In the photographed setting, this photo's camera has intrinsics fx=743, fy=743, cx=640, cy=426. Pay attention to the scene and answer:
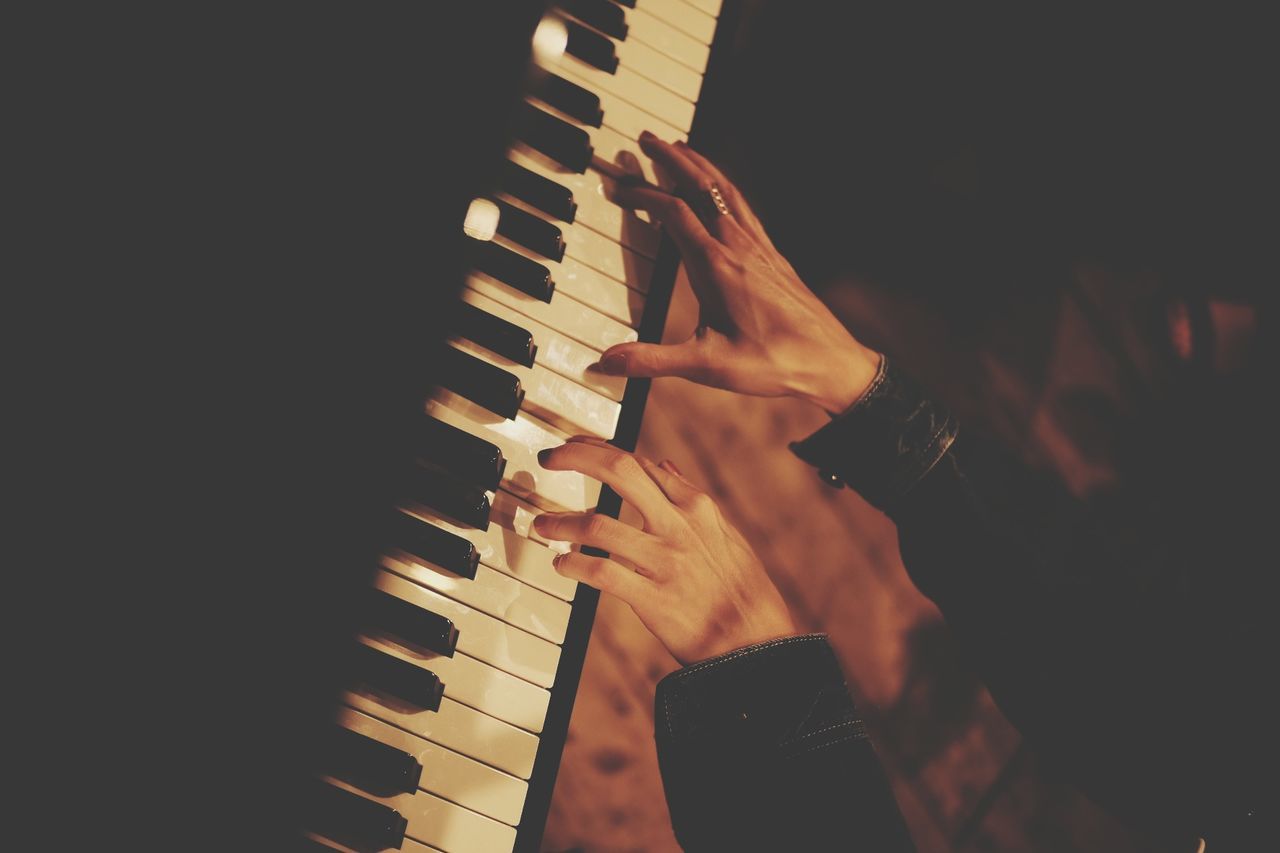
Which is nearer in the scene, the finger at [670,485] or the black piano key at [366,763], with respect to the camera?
the black piano key at [366,763]

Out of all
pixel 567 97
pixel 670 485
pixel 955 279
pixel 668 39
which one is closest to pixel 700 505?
pixel 670 485

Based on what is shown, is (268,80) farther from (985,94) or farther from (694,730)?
(985,94)

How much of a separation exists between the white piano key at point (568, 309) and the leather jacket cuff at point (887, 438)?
346mm

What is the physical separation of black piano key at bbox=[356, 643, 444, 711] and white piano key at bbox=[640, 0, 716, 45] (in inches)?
36.7

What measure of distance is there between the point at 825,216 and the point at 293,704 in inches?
64.0

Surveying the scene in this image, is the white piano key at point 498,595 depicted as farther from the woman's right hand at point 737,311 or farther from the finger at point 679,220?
the finger at point 679,220

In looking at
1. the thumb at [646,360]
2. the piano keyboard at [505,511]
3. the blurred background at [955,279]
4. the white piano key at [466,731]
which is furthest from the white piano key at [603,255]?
the blurred background at [955,279]

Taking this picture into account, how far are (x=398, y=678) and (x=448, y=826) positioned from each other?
0.57 feet

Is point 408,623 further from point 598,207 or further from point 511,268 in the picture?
point 598,207

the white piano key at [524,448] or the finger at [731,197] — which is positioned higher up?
the finger at [731,197]

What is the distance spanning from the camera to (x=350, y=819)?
0.76m

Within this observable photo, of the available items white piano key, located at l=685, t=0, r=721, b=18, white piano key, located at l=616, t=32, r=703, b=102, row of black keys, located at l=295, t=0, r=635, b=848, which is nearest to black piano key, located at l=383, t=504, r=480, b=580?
row of black keys, located at l=295, t=0, r=635, b=848

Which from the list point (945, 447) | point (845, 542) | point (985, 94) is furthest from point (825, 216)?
point (945, 447)

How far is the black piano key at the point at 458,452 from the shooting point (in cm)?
83
